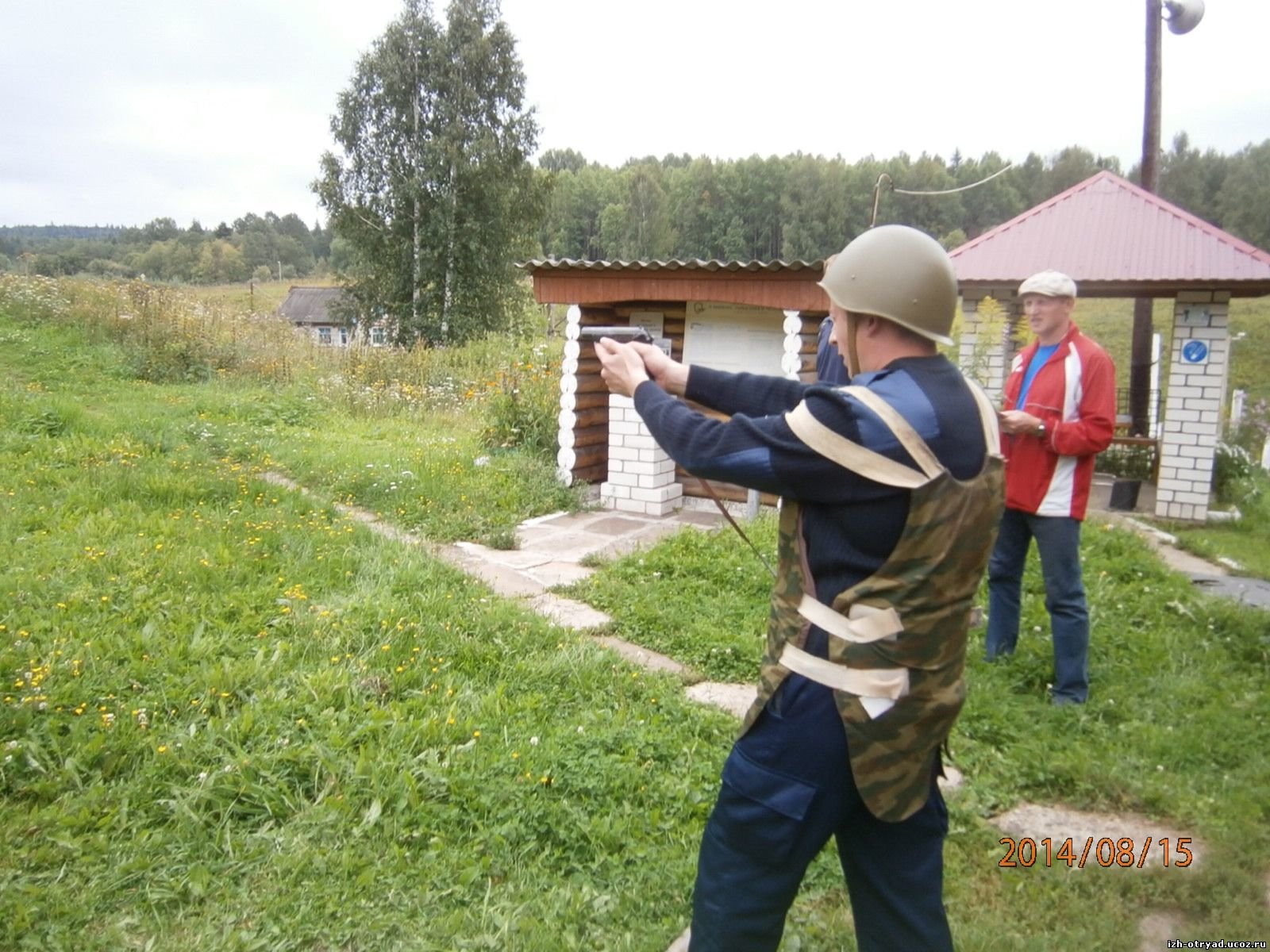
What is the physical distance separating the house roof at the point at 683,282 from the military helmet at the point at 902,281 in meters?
5.47

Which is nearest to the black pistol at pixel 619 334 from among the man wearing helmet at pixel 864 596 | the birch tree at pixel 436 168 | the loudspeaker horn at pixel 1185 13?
the man wearing helmet at pixel 864 596

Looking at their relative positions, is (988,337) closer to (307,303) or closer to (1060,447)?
(1060,447)

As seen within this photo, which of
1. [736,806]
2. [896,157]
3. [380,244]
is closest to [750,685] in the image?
[736,806]

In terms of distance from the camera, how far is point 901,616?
1.82 m

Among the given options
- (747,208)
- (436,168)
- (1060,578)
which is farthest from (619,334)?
(747,208)

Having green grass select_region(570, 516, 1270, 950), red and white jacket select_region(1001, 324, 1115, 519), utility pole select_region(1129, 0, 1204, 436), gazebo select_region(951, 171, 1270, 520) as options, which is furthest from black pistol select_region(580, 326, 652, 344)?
utility pole select_region(1129, 0, 1204, 436)

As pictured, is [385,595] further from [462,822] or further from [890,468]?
[890,468]

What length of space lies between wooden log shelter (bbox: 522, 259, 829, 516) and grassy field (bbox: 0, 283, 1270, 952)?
1.80 meters

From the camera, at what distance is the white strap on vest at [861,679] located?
184 centimetres

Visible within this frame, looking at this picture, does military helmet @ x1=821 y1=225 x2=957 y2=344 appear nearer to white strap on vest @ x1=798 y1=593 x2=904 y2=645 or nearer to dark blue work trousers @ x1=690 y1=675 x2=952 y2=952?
white strap on vest @ x1=798 y1=593 x2=904 y2=645

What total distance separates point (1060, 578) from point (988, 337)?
5.06m

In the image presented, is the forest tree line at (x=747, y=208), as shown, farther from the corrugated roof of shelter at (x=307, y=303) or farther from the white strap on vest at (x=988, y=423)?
the white strap on vest at (x=988, y=423)

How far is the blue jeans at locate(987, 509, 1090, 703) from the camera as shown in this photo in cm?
427
